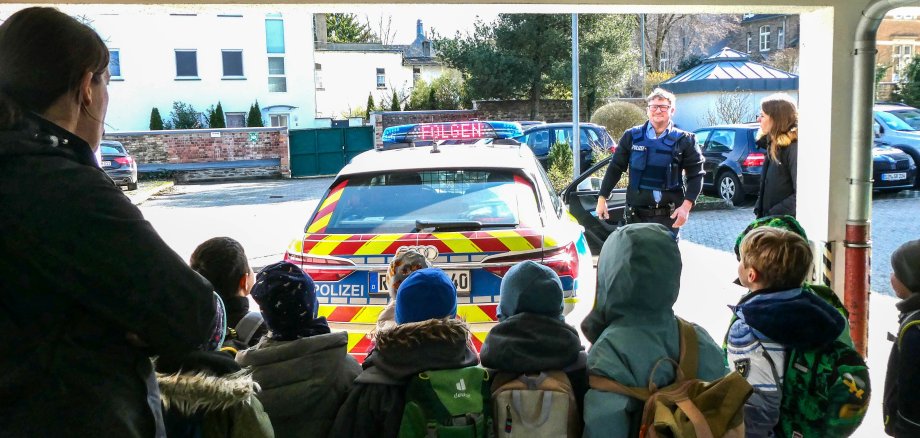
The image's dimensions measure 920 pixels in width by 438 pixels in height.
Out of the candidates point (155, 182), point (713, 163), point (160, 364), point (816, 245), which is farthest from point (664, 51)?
point (160, 364)

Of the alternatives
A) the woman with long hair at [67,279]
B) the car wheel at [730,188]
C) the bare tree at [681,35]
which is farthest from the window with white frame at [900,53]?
the woman with long hair at [67,279]

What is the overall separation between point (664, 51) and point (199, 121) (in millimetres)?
35155

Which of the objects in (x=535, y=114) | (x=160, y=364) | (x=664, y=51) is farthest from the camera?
(x=664, y=51)

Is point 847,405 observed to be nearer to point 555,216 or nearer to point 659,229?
point 659,229

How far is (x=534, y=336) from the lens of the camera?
2740mm

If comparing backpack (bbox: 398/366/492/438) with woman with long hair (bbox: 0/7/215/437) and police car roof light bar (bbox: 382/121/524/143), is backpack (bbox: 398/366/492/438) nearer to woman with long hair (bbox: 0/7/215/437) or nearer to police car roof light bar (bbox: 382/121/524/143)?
woman with long hair (bbox: 0/7/215/437)

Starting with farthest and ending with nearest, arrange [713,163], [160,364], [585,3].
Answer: [713,163]
[585,3]
[160,364]

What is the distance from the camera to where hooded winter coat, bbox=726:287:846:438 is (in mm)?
2881

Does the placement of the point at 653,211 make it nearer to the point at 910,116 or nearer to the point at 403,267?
the point at 403,267

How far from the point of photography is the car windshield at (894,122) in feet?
58.2

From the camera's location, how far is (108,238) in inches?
65.4

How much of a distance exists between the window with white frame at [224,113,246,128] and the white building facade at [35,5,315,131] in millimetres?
47

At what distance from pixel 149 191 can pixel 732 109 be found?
63.9ft

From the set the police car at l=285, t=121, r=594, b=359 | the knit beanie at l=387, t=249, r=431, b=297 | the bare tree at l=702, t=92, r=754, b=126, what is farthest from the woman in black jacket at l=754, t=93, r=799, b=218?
the bare tree at l=702, t=92, r=754, b=126
